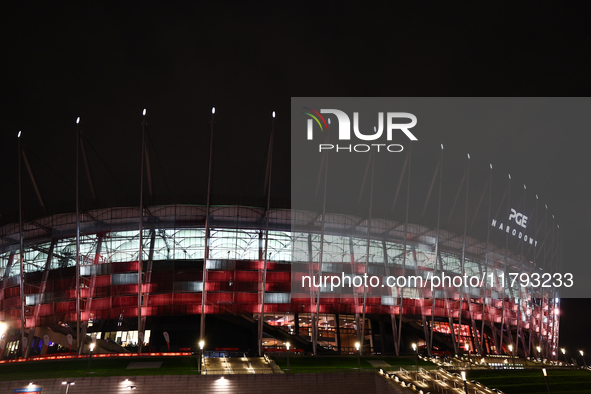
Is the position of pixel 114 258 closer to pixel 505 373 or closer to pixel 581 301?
pixel 505 373

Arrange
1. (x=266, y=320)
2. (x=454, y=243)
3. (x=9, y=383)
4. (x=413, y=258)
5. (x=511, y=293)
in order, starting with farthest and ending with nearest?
1. (x=511, y=293)
2. (x=454, y=243)
3. (x=413, y=258)
4. (x=266, y=320)
5. (x=9, y=383)

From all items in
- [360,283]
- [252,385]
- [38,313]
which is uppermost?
[360,283]

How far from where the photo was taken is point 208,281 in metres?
70.9

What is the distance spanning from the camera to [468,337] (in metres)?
89.3

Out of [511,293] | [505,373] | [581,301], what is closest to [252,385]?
[505,373]

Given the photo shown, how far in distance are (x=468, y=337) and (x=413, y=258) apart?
22.6m

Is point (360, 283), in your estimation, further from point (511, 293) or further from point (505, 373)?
point (511, 293)

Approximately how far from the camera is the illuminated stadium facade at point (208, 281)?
2756 inches

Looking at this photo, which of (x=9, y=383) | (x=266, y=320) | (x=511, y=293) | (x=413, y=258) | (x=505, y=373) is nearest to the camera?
(x=9, y=383)

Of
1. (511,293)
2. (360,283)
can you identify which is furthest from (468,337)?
(360,283)

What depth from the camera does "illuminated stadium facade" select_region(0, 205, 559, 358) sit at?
7000 cm

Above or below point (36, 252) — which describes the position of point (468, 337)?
below

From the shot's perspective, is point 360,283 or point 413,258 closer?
point 360,283

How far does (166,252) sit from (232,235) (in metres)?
9.91
